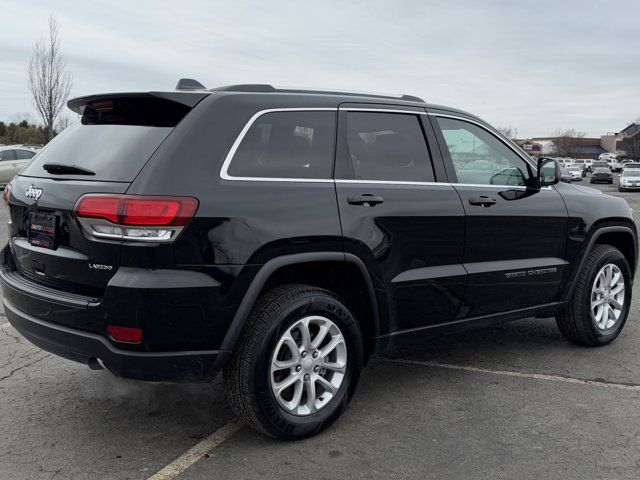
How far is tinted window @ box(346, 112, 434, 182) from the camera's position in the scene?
3.71 meters

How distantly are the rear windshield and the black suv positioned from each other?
1 centimetres

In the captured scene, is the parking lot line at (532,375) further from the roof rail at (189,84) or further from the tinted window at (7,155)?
the tinted window at (7,155)

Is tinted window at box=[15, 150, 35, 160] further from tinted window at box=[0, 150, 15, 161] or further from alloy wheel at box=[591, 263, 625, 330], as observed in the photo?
alloy wheel at box=[591, 263, 625, 330]

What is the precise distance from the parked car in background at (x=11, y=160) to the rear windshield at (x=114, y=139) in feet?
57.5

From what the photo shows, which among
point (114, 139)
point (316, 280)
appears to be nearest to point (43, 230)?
point (114, 139)

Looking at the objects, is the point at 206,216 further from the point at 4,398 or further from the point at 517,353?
the point at 517,353

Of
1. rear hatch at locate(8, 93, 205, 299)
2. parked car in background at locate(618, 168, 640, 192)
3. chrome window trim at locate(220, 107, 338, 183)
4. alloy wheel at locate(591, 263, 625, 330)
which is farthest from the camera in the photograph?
parked car in background at locate(618, 168, 640, 192)

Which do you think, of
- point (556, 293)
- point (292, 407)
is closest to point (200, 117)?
point (292, 407)

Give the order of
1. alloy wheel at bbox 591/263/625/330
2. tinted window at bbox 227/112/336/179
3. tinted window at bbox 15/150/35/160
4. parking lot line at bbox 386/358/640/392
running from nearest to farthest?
tinted window at bbox 227/112/336/179, parking lot line at bbox 386/358/640/392, alloy wheel at bbox 591/263/625/330, tinted window at bbox 15/150/35/160

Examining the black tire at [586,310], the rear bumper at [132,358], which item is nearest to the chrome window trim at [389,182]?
the rear bumper at [132,358]

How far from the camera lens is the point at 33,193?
339cm

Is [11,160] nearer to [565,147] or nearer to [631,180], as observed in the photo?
[631,180]

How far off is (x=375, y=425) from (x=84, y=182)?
6.65ft

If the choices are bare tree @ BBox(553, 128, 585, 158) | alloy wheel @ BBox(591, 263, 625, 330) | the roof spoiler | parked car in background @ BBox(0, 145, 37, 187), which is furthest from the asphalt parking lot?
bare tree @ BBox(553, 128, 585, 158)
